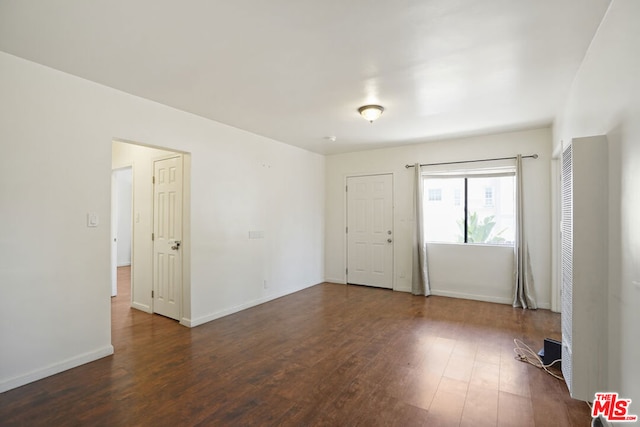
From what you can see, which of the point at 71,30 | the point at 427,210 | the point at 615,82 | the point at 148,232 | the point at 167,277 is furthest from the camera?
the point at 427,210

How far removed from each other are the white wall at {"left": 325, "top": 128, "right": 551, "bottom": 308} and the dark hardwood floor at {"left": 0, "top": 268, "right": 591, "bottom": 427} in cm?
88

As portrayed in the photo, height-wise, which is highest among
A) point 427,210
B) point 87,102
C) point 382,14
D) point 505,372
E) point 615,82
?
point 382,14

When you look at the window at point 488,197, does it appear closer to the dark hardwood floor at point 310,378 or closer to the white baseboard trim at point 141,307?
the dark hardwood floor at point 310,378

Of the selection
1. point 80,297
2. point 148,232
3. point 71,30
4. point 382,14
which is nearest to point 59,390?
point 80,297

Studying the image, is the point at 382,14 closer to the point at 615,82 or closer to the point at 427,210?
the point at 615,82

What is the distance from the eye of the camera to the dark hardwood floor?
6.95 ft

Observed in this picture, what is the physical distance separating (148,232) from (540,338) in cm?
513

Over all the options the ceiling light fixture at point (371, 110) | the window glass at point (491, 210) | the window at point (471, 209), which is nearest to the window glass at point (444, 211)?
the window at point (471, 209)

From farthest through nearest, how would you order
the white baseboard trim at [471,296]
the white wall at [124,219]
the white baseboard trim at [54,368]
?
the white wall at [124,219] → the white baseboard trim at [471,296] → the white baseboard trim at [54,368]

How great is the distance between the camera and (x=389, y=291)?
221 inches

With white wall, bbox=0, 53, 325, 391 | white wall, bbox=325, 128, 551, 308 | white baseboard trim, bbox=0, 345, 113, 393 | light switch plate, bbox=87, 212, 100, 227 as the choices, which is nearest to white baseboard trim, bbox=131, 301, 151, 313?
white wall, bbox=0, 53, 325, 391

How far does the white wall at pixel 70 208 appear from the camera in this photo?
8.02 feet

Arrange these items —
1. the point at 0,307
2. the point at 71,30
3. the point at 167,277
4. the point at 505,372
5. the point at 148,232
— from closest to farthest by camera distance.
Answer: the point at 71,30, the point at 0,307, the point at 505,372, the point at 167,277, the point at 148,232

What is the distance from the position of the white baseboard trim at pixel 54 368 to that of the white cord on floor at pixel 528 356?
3988 millimetres
